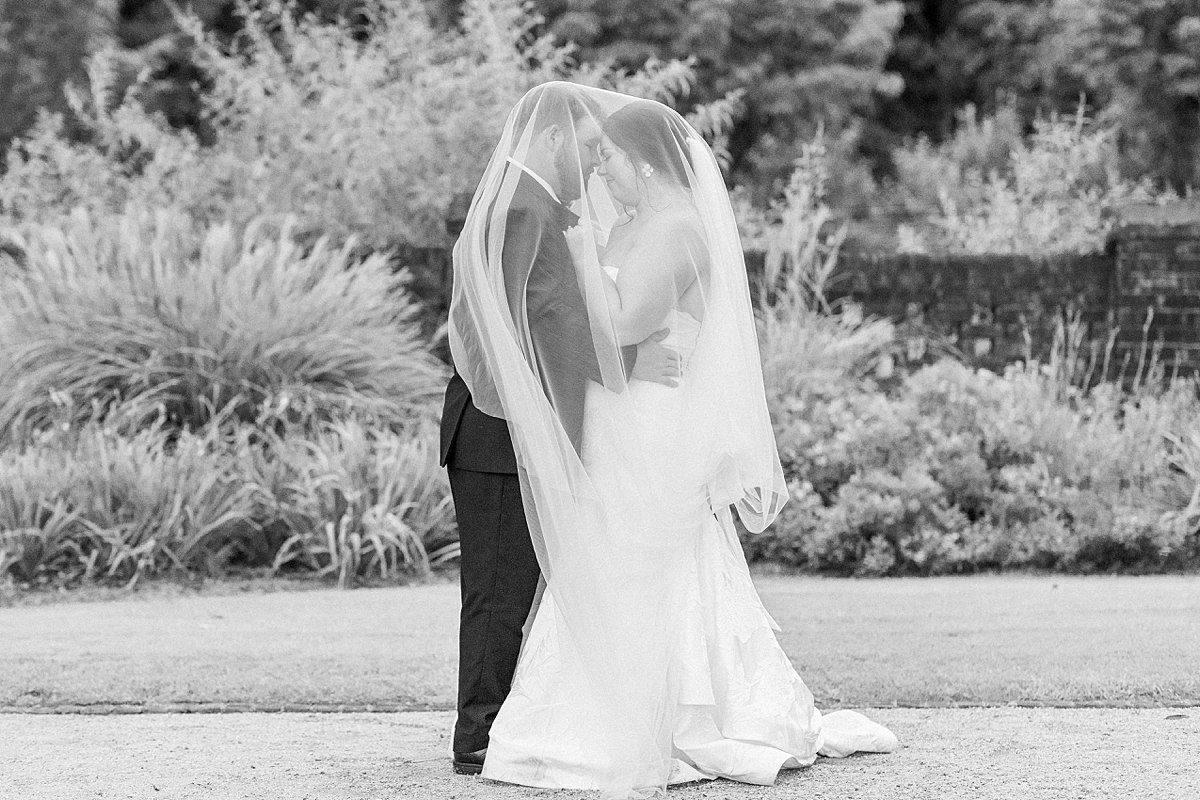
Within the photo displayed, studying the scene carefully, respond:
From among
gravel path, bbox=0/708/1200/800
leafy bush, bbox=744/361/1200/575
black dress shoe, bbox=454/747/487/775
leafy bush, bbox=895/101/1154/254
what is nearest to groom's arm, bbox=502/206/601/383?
black dress shoe, bbox=454/747/487/775

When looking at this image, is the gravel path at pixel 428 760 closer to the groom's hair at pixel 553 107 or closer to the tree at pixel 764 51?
the groom's hair at pixel 553 107

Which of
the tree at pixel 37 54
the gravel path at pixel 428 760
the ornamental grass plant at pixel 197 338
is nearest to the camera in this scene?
the gravel path at pixel 428 760

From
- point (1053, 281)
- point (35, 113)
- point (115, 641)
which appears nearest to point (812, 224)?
point (1053, 281)

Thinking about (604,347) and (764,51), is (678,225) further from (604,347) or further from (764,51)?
(764,51)

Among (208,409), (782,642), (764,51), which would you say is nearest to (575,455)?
(782,642)

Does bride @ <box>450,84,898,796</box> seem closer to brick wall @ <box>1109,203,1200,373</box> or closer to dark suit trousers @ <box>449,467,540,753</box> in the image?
dark suit trousers @ <box>449,467,540,753</box>

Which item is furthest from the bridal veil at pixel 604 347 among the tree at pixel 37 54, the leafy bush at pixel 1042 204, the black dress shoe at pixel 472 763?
the tree at pixel 37 54

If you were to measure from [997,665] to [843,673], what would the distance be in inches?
21.0

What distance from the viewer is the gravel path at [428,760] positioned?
3.80 m

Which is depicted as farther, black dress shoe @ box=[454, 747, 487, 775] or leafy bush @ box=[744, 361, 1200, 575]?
leafy bush @ box=[744, 361, 1200, 575]

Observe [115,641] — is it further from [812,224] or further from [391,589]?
[812,224]

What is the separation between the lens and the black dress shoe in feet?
13.3

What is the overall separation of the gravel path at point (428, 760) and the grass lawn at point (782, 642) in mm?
235

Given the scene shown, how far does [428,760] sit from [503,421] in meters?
0.98
